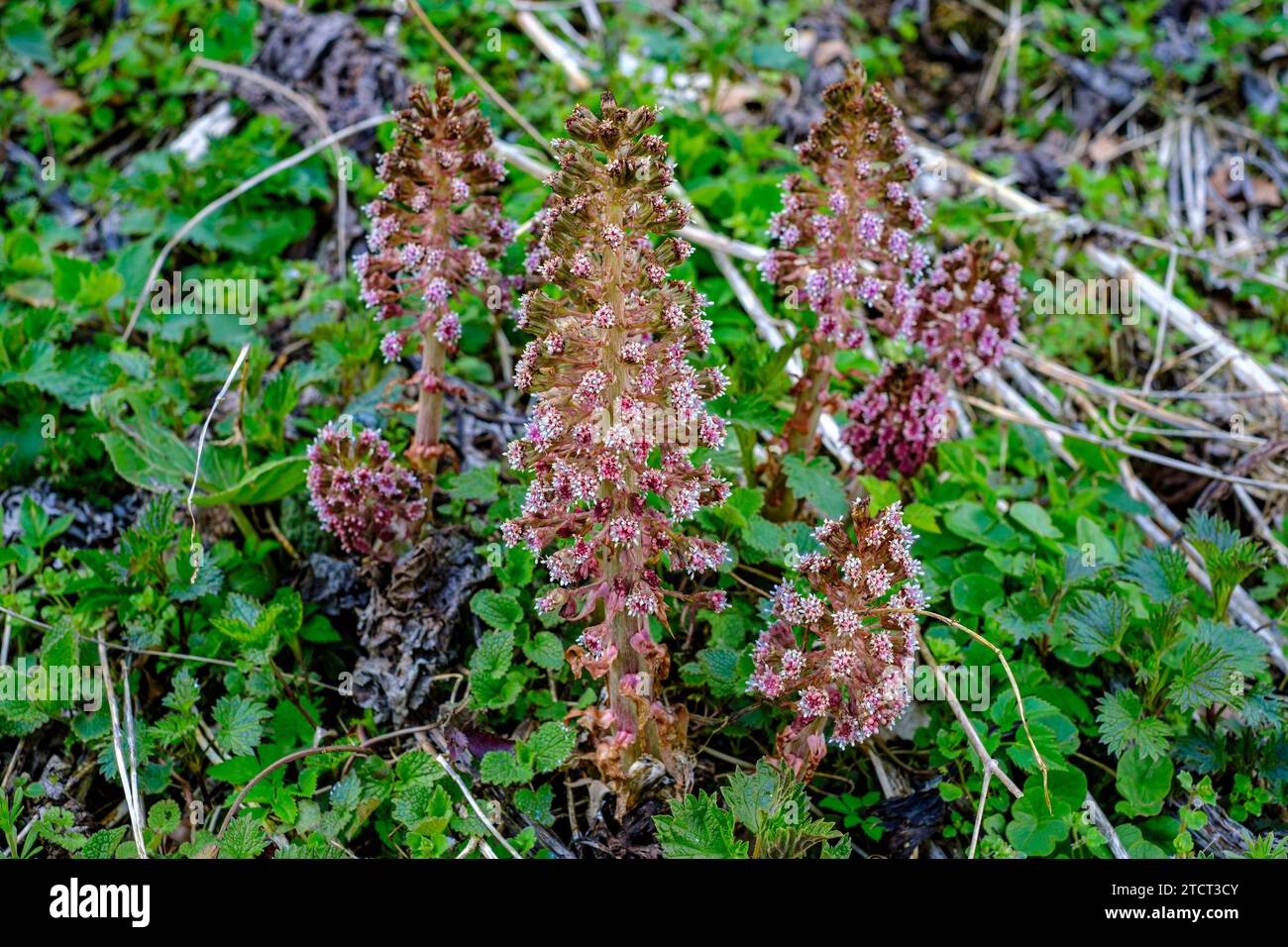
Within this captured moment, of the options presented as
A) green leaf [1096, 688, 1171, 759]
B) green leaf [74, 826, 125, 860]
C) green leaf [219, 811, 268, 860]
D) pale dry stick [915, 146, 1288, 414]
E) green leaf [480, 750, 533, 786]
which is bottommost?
green leaf [74, 826, 125, 860]

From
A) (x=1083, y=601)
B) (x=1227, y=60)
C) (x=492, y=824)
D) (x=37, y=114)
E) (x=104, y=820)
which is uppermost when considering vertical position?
(x=1227, y=60)

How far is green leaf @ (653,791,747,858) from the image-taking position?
10.5ft

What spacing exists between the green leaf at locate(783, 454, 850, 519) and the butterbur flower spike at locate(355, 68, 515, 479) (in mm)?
1264

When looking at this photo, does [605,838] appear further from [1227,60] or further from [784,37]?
[1227,60]

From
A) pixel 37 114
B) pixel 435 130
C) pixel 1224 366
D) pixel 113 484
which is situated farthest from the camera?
pixel 37 114

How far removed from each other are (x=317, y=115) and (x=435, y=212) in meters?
2.78

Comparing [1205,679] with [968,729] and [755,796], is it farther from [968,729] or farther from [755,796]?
[755,796]

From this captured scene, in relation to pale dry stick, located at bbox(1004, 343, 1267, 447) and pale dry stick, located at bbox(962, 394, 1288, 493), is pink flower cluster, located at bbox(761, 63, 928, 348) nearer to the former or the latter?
pale dry stick, located at bbox(962, 394, 1288, 493)

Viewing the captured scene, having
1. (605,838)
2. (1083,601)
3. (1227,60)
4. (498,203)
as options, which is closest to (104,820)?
(605,838)

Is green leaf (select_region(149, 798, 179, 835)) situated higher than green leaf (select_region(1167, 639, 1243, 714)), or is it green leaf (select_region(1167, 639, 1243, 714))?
green leaf (select_region(1167, 639, 1243, 714))

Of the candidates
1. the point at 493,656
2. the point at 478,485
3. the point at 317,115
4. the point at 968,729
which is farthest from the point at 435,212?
the point at 317,115

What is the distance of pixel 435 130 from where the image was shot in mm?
3805

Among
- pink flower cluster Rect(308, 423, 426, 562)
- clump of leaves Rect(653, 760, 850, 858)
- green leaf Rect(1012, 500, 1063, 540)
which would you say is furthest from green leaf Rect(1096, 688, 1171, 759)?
pink flower cluster Rect(308, 423, 426, 562)

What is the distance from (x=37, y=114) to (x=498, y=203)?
14.0 feet
